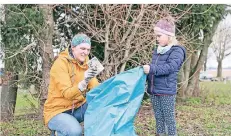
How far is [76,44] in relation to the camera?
375 cm

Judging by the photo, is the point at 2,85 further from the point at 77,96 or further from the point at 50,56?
the point at 77,96

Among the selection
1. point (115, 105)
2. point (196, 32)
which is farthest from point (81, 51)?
point (196, 32)

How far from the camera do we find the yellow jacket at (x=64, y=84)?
3.64 meters

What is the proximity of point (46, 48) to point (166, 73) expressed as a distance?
9.50 feet

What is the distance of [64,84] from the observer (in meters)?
3.63

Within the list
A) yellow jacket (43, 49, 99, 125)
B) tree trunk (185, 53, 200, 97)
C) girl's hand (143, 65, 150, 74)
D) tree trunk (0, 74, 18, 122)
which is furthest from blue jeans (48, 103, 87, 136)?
tree trunk (185, 53, 200, 97)

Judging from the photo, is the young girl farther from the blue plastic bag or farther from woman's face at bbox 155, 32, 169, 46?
the blue plastic bag

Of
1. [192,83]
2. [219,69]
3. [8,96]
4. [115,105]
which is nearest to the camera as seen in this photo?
[115,105]

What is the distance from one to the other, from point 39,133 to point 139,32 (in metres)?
2.29

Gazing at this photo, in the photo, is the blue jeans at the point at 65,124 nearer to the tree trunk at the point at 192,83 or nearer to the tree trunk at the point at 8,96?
the tree trunk at the point at 8,96

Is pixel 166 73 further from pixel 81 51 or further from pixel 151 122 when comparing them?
pixel 151 122

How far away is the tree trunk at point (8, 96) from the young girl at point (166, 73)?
345 centimetres

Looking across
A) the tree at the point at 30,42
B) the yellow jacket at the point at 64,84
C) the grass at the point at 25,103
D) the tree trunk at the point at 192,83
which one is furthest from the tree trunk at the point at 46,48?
the tree trunk at the point at 192,83

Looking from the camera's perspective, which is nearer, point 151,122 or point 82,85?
point 82,85
